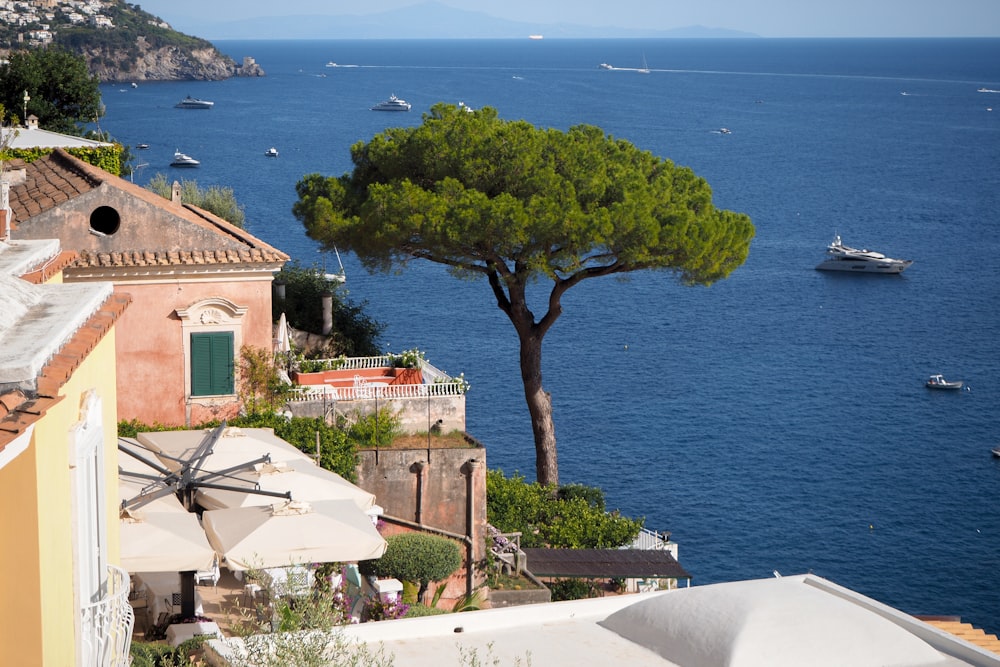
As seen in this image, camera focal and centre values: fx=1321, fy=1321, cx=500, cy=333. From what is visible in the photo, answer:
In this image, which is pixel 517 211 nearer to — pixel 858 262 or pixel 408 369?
pixel 408 369

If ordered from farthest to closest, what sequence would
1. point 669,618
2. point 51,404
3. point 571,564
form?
point 571,564 < point 669,618 < point 51,404

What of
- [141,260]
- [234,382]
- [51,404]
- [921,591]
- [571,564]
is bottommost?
[921,591]

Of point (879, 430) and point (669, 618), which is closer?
point (669, 618)

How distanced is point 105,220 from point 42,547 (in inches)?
588

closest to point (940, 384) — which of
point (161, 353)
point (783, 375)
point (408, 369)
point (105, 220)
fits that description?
point (783, 375)

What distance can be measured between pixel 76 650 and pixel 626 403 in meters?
42.3

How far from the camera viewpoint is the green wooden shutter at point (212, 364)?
19.4m

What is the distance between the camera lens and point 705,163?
4318 inches

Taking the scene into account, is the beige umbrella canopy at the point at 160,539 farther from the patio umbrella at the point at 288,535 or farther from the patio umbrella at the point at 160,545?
the patio umbrella at the point at 288,535

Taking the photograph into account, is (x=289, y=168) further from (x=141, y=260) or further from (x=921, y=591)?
(x=141, y=260)

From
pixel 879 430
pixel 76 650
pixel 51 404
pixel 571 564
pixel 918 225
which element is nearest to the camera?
pixel 51 404

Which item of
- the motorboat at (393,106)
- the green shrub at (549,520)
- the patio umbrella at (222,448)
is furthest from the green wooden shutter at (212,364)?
the motorboat at (393,106)

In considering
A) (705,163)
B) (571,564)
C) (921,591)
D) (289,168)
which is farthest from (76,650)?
(705,163)

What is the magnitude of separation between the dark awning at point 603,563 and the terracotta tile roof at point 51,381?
14.8 meters
